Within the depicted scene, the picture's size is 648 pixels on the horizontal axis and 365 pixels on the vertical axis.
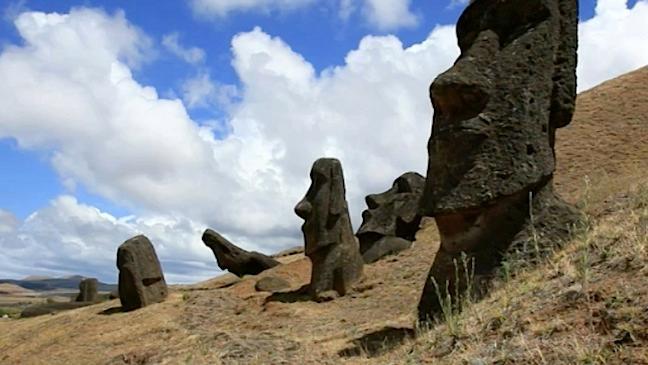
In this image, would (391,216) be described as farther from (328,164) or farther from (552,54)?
(552,54)

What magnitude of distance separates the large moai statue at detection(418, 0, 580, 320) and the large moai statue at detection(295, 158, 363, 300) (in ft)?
24.3

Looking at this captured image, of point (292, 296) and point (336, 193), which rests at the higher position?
point (336, 193)

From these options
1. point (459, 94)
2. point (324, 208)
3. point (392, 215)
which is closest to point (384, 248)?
point (392, 215)

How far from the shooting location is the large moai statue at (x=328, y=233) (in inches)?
619

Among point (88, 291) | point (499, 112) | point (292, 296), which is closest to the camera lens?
point (499, 112)

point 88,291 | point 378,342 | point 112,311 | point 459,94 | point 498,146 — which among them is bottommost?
point 378,342

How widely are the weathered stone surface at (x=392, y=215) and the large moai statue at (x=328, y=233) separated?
3.12m

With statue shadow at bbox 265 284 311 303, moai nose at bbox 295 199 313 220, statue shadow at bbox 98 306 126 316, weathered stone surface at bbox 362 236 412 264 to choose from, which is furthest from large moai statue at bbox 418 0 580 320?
statue shadow at bbox 98 306 126 316

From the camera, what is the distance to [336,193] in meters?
16.5

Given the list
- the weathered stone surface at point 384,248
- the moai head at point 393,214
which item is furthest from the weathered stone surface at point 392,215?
the weathered stone surface at point 384,248

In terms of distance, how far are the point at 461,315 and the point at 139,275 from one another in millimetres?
13150

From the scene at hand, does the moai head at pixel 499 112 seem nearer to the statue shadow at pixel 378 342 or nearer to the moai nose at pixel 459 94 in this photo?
the moai nose at pixel 459 94

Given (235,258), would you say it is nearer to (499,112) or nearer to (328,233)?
(328,233)

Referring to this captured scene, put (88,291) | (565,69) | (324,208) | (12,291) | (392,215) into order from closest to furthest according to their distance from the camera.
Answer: (565,69) → (324,208) → (392,215) → (88,291) → (12,291)
